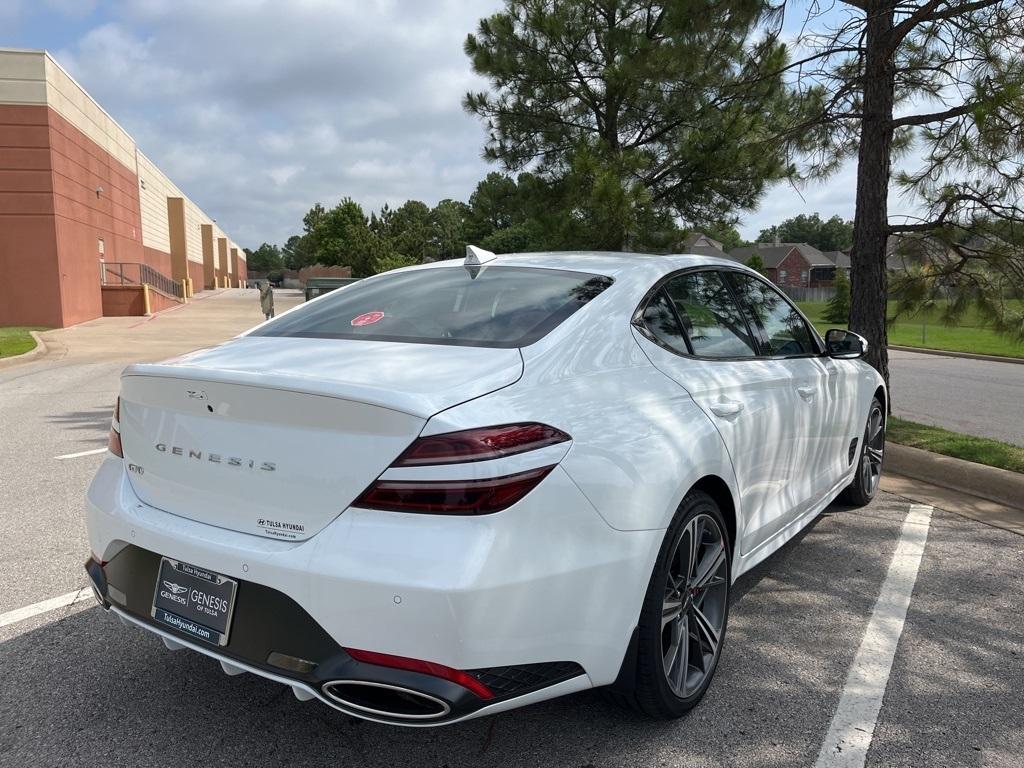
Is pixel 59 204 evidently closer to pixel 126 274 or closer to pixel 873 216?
pixel 126 274

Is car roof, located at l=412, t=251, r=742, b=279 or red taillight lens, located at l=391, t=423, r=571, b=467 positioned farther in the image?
car roof, located at l=412, t=251, r=742, b=279

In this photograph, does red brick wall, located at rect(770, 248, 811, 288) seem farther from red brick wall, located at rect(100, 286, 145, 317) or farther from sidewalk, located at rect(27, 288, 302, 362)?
red brick wall, located at rect(100, 286, 145, 317)

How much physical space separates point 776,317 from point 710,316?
0.82 meters

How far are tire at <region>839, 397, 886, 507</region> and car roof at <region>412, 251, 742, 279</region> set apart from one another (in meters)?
2.06

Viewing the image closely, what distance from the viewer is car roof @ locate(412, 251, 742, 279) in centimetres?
317

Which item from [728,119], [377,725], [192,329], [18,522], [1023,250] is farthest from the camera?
[192,329]

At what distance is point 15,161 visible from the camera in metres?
22.2

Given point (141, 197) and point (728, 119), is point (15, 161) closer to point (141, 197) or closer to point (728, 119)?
point (141, 197)

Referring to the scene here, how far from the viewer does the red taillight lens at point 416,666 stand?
6.55 ft

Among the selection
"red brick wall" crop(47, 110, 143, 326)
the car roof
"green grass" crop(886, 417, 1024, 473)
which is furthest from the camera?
"red brick wall" crop(47, 110, 143, 326)

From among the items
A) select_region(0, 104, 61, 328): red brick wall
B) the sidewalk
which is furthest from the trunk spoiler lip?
select_region(0, 104, 61, 328): red brick wall

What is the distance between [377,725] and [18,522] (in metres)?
3.25

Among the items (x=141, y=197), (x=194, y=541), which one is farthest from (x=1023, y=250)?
(x=141, y=197)

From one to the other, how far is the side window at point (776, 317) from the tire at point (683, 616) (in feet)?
4.35
